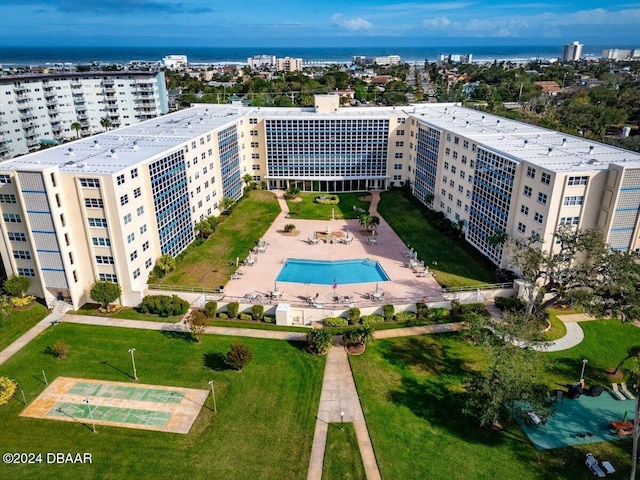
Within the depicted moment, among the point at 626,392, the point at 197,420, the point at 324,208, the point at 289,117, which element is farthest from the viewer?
the point at 289,117

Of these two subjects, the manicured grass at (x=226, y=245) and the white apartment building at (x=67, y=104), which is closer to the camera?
the manicured grass at (x=226, y=245)

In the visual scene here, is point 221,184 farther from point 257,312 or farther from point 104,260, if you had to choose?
point 257,312

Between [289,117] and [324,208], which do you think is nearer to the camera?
[324,208]

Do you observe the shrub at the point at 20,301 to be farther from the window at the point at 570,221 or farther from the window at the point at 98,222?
the window at the point at 570,221

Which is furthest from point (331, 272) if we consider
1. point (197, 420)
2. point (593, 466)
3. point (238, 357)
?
point (593, 466)

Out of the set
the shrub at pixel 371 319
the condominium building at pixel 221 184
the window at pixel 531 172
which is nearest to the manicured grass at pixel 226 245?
the condominium building at pixel 221 184

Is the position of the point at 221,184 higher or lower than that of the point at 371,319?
higher

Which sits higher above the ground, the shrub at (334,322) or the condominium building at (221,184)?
the condominium building at (221,184)

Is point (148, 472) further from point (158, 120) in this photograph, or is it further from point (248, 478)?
point (158, 120)

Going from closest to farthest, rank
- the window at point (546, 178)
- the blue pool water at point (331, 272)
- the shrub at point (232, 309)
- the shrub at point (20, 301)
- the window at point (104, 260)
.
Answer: the window at point (546, 178) → the shrub at point (232, 309) → the shrub at point (20, 301) → the window at point (104, 260) → the blue pool water at point (331, 272)
